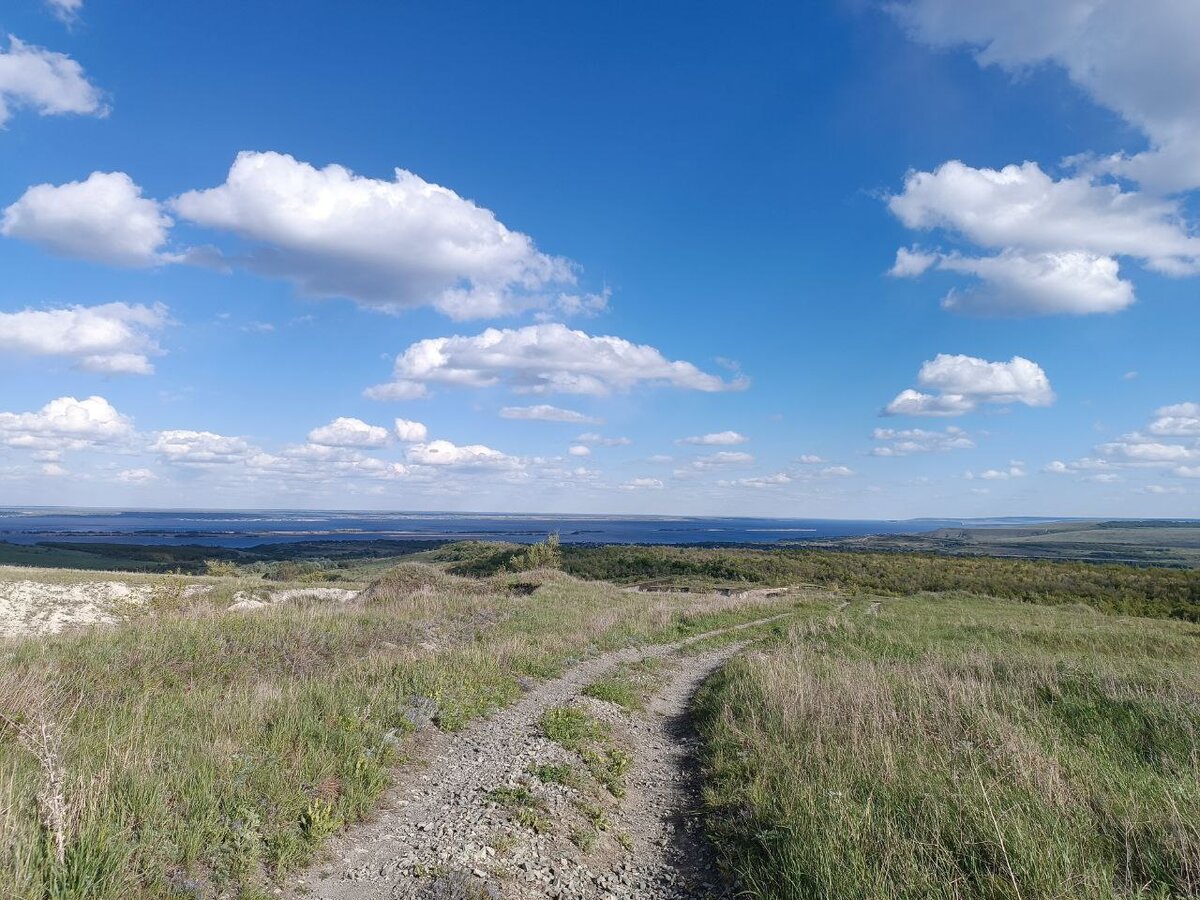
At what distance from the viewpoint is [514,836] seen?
21.2 ft

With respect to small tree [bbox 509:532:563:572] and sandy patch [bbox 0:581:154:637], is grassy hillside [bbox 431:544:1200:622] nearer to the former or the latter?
small tree [bbox 509:532:563:572]

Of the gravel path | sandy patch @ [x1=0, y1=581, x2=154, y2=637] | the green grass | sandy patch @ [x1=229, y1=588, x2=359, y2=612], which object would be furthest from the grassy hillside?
the gravel path

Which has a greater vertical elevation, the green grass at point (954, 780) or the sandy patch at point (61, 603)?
the green grass at point (954, 780)

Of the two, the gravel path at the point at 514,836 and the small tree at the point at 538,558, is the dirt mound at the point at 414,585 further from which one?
the gravel path at the point at 514,836

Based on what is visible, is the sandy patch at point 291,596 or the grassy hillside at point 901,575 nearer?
the sandy patch at point 291,596

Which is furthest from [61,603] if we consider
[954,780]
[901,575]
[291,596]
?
[901,575]

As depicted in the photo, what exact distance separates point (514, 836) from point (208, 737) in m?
4.01

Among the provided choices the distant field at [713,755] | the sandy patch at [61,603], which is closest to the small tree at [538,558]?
the sandy patch at [61,603]

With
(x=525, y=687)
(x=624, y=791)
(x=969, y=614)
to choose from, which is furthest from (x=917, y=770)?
(x=969, y=614)

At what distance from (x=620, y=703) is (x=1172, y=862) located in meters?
8.81

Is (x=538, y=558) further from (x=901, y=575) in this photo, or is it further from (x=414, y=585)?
(x=901, y=575)

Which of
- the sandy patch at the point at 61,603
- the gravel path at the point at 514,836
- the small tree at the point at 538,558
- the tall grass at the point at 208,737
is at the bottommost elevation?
the small tree at the point at 538,558

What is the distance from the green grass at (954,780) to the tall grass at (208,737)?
4363 millimetres

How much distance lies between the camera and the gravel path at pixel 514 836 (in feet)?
18.5
